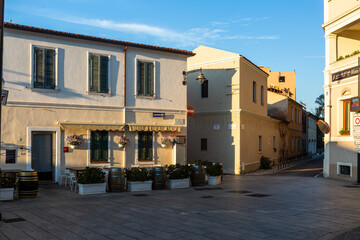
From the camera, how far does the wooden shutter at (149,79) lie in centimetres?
1848

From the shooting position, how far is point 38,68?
1555cm

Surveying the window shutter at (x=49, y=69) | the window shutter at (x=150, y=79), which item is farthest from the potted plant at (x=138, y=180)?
the window shutter at (x=49, y=69)

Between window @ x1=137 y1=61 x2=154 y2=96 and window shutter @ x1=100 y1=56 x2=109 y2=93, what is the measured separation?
1698 mm

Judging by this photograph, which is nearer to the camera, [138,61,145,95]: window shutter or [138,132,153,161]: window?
[138,132,153,161]: window

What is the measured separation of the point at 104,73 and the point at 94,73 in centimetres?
49

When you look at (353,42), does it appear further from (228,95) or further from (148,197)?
(148,197)

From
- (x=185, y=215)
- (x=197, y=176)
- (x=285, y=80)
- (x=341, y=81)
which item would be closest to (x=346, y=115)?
(x=341, y=81)

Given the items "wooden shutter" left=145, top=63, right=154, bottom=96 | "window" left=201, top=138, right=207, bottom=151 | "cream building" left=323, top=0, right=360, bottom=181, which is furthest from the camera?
"window" left=201, top=138, right=207, bottom=151

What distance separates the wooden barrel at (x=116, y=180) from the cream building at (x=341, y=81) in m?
A: 12.1

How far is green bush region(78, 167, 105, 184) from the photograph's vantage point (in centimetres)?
1349

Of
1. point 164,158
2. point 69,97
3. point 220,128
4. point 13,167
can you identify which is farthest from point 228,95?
point 13,167

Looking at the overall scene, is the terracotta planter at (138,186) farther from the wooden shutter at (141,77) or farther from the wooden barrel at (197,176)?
the wooden shutter at (141,77)

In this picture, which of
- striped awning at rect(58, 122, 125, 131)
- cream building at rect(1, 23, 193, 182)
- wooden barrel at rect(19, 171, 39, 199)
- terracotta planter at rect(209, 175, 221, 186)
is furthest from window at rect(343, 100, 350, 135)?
wooden barrel at rect(19, 171, 39, 199)

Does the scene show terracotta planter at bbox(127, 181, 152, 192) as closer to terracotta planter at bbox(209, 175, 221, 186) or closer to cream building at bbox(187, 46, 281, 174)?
terracotta planter at bbox(209, 175, 221, 186)
